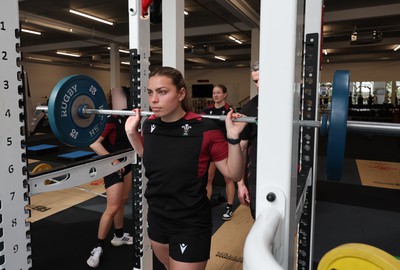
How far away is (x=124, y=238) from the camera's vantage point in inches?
104

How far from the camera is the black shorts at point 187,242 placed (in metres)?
1.29

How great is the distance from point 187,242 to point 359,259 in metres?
0.83

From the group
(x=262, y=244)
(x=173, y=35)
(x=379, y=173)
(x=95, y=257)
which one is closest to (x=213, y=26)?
(x=379, y=173)

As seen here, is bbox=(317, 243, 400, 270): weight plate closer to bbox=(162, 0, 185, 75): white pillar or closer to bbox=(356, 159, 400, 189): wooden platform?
bbox=(162, 0, 185, 75): white pillar

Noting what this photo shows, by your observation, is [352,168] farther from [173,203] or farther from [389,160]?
[173,203]

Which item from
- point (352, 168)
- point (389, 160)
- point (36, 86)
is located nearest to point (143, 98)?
point (352, 168)

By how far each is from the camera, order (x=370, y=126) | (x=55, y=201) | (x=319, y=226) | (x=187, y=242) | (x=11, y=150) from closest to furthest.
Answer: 1. (x=370, y=126)
2. (x=11, y=150)
3. (x=187, y=242)
4. (x=319, y=226)
5. (x=55, y=201)

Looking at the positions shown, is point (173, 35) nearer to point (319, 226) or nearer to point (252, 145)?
point (252, 145)

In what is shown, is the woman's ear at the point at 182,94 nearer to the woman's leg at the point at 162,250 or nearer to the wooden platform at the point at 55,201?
the woman's leg at the point at 162,250

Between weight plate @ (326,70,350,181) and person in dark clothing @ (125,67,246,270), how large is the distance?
1.99ft

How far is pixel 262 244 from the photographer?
39 cm

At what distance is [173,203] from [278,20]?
0.99 metres

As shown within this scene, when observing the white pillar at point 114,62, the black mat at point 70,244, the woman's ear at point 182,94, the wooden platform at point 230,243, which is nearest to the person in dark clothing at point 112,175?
the black mat at point 70,244

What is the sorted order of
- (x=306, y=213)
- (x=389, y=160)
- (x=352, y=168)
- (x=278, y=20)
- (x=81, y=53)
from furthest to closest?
(x=81, y=53), (x=389, y=160), (x=352, y=168), (x=306, y=213), (x=278, y=20)
